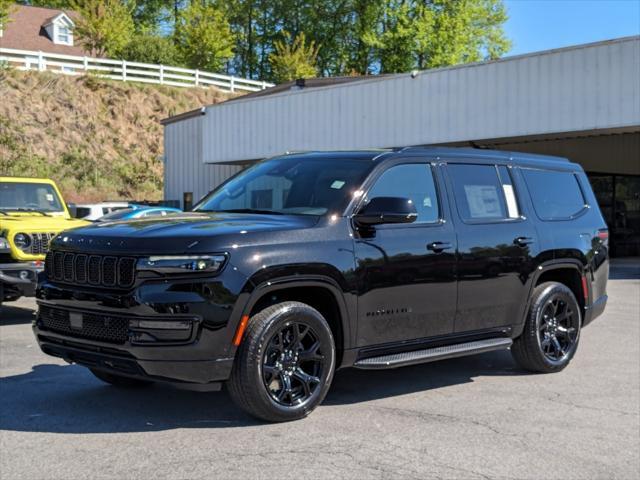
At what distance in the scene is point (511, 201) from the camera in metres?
7.09

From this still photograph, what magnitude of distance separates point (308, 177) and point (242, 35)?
63.7 meters

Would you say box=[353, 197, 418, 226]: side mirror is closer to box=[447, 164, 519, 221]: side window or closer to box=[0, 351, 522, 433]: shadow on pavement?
box=[447, 164, 519, 221]: side window

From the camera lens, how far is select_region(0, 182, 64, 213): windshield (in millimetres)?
11398

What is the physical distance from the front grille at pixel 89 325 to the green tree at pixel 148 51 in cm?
5279

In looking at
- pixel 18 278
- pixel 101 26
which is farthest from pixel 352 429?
pixel 101 26

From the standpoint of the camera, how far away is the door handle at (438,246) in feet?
20.3

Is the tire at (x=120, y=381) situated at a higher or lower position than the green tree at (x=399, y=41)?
lower

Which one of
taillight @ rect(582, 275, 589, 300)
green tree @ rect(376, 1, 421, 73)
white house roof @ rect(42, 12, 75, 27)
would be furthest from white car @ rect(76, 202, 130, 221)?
white house roof @ rect(42, 12, 75, 27)

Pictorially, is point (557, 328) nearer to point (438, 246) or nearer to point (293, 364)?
point (438, 246)

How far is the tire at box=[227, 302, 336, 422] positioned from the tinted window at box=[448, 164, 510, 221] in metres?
1.80

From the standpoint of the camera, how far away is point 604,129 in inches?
722

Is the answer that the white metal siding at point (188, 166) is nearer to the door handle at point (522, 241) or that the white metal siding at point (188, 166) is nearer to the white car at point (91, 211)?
the white car at point (91, 211)

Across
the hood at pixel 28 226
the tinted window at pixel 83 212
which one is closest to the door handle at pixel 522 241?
the hood at pixel 28 226

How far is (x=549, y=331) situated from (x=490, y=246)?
127cm
